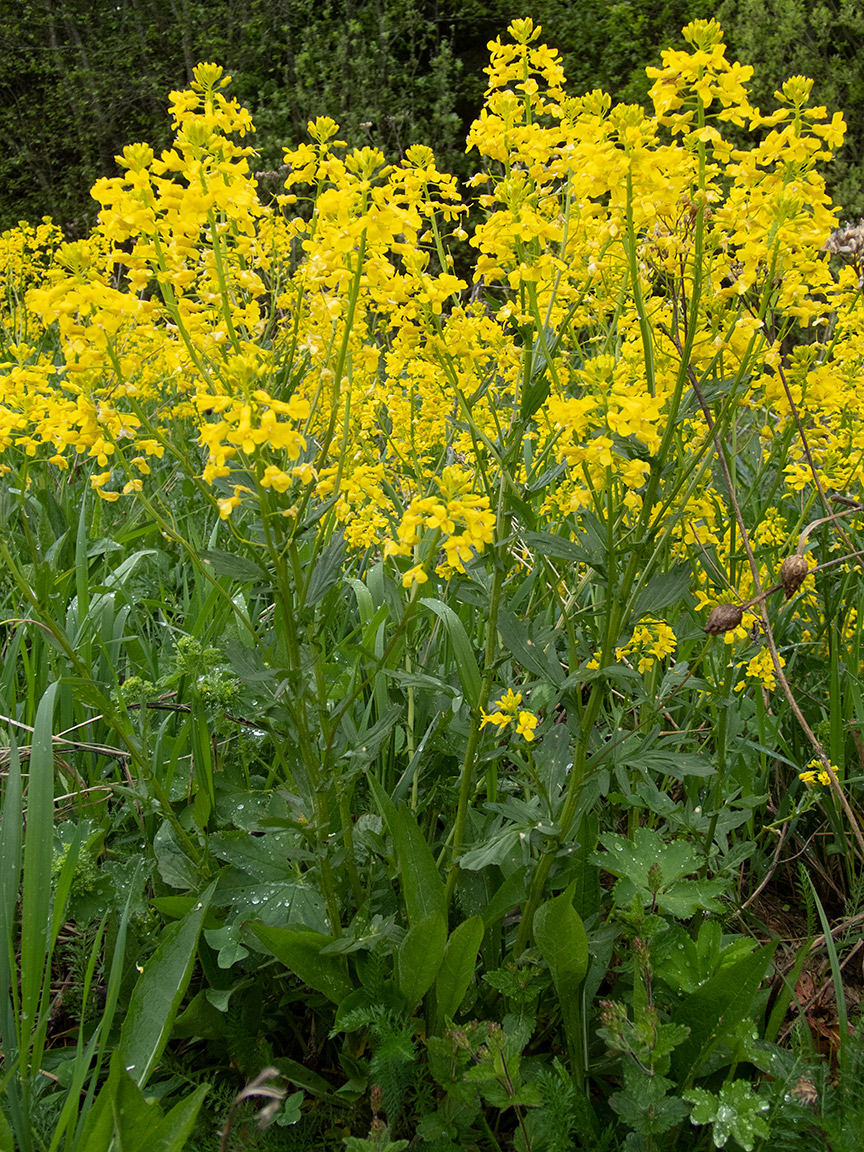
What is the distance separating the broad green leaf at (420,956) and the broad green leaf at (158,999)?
353 mm

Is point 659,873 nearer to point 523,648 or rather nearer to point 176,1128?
point 523,648

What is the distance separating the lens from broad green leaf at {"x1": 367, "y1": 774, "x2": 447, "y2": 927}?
1.53m

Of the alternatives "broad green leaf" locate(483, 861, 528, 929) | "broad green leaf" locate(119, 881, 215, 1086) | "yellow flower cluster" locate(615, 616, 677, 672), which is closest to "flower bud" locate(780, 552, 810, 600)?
"yellow flower cluster" locate(615, 616, 677, 672)

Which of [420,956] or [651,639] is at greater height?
[651,639]

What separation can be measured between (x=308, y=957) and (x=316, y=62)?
12155 millimetres

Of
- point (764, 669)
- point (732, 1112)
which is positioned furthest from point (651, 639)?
point (732, 1112)

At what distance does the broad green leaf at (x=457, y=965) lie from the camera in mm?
1433

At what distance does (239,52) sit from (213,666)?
1285cm

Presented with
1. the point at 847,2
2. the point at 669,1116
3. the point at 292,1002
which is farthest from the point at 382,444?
the point at 847,2

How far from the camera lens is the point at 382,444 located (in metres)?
3.04

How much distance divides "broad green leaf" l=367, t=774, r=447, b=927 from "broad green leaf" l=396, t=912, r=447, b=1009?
0.07 metres

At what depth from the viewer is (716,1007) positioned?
4.66 feet

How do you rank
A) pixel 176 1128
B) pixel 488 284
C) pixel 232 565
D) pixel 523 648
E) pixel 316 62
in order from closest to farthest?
pixel 176 1128 < pixel 232 565 < pixel 523 648 < pixel 488 284 < pixel 316 62

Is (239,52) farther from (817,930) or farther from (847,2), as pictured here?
(817,930)
